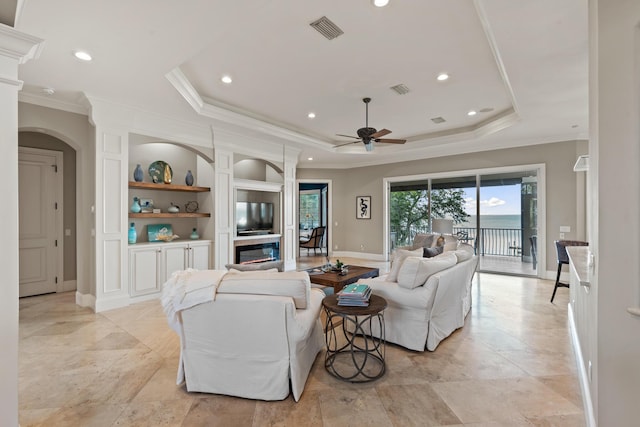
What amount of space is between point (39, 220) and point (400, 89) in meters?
6.11

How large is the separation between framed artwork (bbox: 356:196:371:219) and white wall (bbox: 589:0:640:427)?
7319 mm

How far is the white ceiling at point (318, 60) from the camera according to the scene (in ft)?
7.97

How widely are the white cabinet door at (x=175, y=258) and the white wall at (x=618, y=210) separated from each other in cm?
502

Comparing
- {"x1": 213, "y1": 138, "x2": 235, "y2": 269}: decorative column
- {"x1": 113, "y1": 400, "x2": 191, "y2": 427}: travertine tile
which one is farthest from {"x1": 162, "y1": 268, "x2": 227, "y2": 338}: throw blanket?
{"x1": 213, "y1": 138, "x2": 235, "y2": 269}: decorative column

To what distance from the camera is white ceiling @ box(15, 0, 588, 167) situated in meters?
2.43

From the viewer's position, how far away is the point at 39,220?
4.92 metres

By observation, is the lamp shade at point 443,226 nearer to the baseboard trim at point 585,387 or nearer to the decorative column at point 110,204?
the baseboard trim at point 585,387

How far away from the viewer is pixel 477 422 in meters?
1.93

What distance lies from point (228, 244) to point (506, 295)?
16.3 ft

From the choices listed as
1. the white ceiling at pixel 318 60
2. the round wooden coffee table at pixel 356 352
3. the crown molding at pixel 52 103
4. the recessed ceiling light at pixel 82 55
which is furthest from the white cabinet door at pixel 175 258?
the round wooden coffee table at pixel 356 352

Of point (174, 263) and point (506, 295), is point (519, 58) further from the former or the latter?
point (174, 263)

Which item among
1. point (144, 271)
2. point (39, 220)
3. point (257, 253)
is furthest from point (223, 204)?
point (39, 220)

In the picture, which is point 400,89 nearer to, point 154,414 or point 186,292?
point 186,292

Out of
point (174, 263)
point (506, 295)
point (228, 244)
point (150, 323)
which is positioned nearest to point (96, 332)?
point (150, 323)
